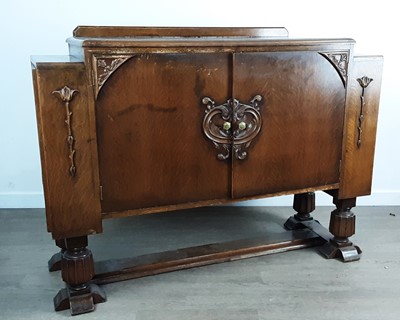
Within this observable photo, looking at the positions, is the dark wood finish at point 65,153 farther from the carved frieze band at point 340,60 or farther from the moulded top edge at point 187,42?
the carved frieze band at point 340,60

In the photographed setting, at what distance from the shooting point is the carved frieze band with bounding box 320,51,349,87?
1.70 m

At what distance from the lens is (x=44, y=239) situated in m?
2.18

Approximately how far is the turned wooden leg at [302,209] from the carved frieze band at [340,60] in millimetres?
682

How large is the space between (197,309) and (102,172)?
23.0 inches

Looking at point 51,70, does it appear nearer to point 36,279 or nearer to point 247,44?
point 247,44

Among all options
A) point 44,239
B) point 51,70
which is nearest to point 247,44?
point 51,70

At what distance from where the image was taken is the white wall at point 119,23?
7.41 ft

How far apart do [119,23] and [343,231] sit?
1418 mm

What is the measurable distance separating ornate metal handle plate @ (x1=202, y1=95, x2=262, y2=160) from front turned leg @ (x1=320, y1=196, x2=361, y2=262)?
21.5 inches

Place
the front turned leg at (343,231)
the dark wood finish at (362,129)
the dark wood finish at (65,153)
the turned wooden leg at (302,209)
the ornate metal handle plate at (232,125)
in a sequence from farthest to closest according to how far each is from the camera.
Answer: the turned wooden leg at (302,209) < the front turned leg at (343,231) < the dark wood finish at (362,129) < the ornate metal handle plate at (232,125) < the dark wood finish at (65,153)

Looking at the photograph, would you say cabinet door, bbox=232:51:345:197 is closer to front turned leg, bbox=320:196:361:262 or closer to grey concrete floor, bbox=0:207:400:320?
front turned leg, bbox=320:196:361:262

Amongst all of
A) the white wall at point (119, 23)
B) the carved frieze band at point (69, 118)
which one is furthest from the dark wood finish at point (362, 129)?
the carved frieze band at point (69, 118)

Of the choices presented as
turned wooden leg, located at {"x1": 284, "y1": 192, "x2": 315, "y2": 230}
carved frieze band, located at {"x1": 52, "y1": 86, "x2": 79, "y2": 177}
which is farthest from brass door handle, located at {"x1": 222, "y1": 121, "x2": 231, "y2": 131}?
turned wooden leg, located at {"x1": 284, "y1": 192, "x2": 315, "y2": 230}

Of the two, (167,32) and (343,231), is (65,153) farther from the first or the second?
(343,231)
